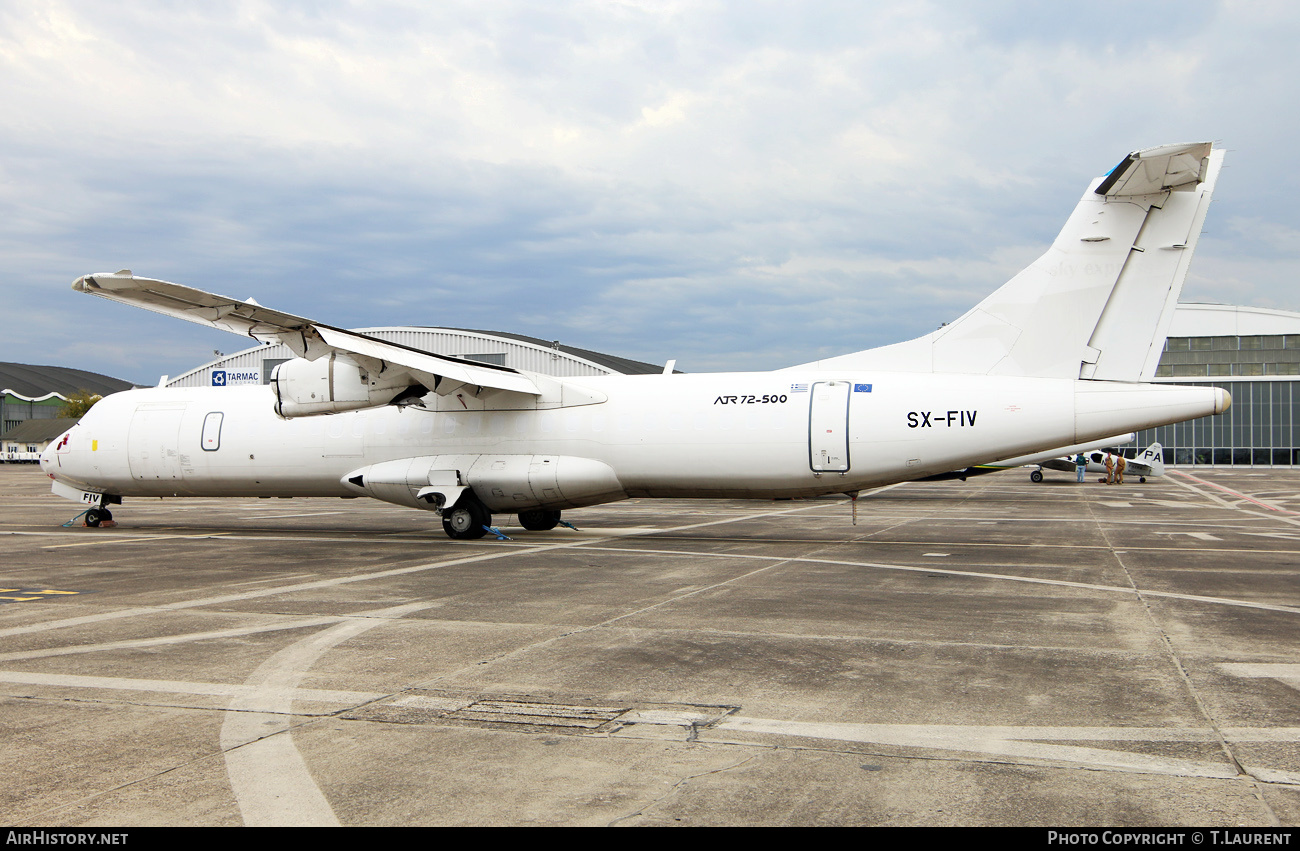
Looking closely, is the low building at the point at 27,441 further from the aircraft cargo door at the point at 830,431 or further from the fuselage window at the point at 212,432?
the aircraft cargo door at the point at 830,431

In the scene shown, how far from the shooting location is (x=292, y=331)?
48.9 feet

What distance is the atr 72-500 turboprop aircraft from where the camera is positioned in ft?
43.9

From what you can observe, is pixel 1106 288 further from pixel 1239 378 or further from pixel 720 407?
pixel 1239 378

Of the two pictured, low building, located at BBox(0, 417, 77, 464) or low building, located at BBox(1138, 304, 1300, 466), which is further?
low building, located at BBox(0, 417, 77, 464)

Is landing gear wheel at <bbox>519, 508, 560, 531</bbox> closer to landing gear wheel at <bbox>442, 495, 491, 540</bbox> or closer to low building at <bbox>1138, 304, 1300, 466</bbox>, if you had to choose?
landing gear wheel at <bbox>442, 495, 491, 540</bbox>

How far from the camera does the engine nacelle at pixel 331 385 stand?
15750 mm

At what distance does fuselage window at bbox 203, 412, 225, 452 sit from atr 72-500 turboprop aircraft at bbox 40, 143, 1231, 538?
0.04 metres

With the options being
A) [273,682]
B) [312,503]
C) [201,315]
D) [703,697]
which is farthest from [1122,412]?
[312,503]

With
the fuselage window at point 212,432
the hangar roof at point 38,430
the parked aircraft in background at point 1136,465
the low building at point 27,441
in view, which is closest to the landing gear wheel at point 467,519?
the fuselage window at point 212,432

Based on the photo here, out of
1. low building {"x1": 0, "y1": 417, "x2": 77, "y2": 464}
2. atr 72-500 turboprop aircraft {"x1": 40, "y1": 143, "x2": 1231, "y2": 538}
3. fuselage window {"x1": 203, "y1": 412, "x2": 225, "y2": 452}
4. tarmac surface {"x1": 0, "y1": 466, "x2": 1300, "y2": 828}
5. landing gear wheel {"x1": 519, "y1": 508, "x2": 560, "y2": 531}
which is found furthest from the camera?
low building {"x1": 0, "y1": 417, "x2": 77, "y2": 464}

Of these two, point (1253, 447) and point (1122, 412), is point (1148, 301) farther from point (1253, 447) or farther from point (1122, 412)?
point (1253, 447)

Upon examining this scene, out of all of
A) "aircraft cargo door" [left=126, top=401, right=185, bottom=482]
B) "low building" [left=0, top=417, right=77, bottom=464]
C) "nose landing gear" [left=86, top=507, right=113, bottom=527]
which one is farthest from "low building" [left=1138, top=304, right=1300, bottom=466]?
"low building" [left=0, top=417, right=77, bottom=464]

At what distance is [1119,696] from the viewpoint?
6004 millimetres

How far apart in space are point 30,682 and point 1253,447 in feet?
256
